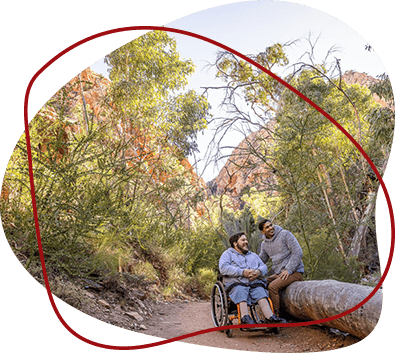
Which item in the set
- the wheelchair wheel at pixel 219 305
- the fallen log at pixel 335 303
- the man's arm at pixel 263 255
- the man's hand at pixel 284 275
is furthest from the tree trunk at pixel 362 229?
the wheelchair wheel at pixel 219 305

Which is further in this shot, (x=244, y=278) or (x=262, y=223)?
(x=262, y=223)

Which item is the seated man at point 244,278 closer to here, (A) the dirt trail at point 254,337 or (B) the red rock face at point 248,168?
(A) the dirt trail at point 254,337

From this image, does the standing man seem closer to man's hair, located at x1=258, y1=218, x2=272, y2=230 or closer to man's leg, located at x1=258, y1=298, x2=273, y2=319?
man's hair, located at x1=258, y1=218, x2=272, y2=230

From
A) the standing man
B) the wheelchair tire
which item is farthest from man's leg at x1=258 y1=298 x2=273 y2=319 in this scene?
the wheelchair tire

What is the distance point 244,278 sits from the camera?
2025 millimetres

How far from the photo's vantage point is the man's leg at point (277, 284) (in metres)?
2.08

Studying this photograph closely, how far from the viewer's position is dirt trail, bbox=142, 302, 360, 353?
1968mm

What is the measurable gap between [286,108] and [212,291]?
1.18 m

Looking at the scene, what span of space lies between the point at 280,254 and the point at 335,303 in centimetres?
37

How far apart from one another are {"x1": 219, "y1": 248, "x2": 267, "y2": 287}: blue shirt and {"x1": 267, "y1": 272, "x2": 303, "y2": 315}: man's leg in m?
0.10

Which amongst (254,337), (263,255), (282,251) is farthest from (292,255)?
(254,337)

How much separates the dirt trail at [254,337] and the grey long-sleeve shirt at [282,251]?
329 millimetres

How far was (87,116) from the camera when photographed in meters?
2.61

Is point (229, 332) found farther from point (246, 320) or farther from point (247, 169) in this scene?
point (247, 169)
